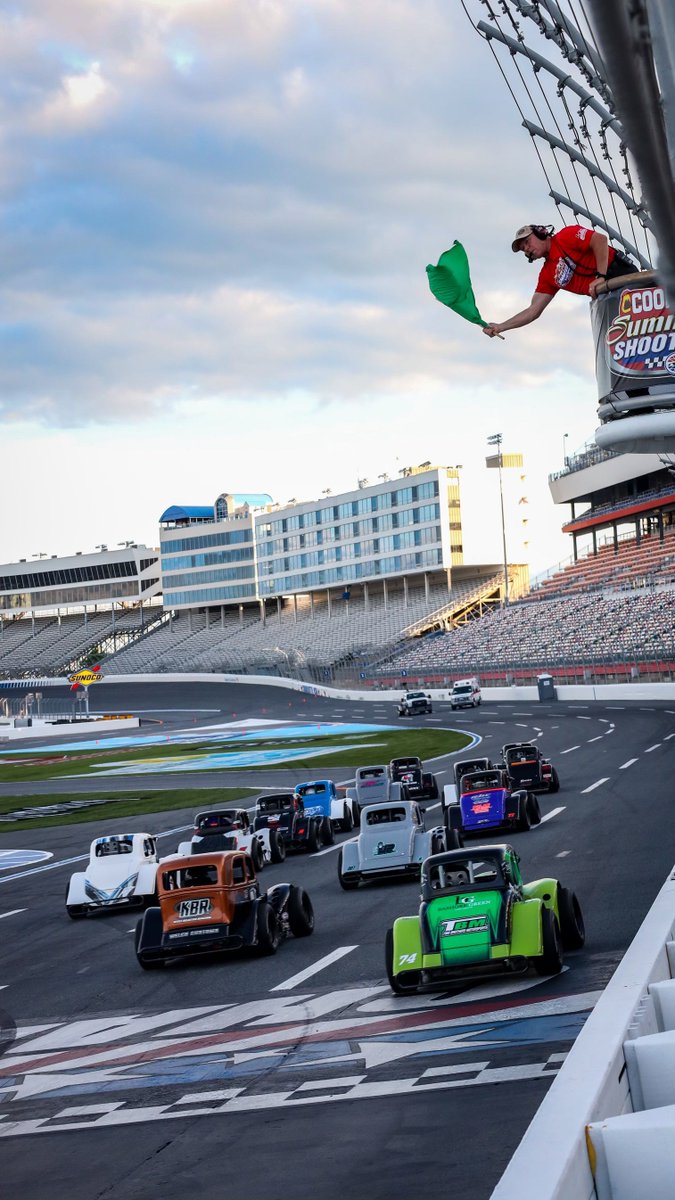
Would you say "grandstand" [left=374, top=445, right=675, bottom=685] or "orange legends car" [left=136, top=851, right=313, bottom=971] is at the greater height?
"grandstand" [left=374, top=445, right=675, bottom=685]

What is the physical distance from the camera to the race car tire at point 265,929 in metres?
15.5

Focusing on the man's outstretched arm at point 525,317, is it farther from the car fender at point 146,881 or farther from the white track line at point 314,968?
the car fender at point 146,881

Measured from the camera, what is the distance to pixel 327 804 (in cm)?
2802

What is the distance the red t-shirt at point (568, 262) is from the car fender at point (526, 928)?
19.4 ft

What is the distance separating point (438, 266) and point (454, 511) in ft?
363

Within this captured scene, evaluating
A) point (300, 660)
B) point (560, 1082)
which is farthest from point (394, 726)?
point (560, 1082)

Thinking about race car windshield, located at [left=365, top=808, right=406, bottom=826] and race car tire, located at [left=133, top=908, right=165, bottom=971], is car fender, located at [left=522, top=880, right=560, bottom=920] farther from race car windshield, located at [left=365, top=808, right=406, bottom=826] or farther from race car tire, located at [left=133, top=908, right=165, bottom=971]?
race car windshield, located at [left=365, top=808, right=406, bottom=826]

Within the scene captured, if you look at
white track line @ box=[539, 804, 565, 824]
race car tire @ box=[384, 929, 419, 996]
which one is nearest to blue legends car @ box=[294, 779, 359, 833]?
white track line @ box=[539, 804, 565, 824]

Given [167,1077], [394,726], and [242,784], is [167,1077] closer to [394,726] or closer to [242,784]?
[242,784]

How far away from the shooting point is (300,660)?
112 meters

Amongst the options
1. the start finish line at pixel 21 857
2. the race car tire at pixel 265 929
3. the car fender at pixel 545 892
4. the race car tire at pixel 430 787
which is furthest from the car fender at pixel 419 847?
the race car tire at pixel 430 787

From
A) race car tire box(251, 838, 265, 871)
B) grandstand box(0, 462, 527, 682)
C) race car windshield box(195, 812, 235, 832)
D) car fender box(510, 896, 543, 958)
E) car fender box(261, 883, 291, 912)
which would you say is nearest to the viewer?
car fender box(510, 896, 543, 958)

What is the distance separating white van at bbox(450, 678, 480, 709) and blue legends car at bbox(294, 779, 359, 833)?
45.7m

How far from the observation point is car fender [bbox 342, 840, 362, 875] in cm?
1992
